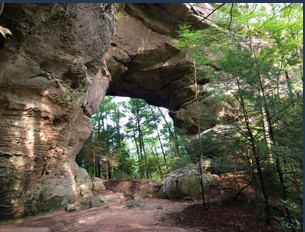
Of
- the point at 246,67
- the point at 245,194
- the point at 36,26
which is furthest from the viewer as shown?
the point at 245,194

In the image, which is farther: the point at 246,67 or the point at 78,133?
the point at 78,133

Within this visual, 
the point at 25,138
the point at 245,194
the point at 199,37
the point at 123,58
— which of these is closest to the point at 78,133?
the point at 25,138

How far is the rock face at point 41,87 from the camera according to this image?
6.83m

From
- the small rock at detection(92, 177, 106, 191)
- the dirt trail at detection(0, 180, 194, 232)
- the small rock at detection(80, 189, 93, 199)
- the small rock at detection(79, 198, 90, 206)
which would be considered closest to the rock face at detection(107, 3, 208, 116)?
the small rock at detection(92, 177, 106, 191)

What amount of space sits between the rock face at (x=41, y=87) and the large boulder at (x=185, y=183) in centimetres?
512

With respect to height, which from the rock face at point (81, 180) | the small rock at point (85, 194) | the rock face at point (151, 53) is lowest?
Answer: the small rock at point (85, 194)

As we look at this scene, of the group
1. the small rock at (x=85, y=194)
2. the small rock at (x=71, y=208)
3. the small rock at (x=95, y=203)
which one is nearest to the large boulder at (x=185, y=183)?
the small rock at (x=95, y=203)

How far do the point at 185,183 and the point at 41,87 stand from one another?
7.43m

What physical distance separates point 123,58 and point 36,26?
23.2ft

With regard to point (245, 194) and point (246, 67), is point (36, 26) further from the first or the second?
point (245, 194)

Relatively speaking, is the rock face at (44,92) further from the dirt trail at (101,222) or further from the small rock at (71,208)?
the dirt trail at (101,222)

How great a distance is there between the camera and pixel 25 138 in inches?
292

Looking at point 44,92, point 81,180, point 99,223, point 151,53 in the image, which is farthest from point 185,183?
point 151,53

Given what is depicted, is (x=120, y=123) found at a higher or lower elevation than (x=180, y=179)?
higher
